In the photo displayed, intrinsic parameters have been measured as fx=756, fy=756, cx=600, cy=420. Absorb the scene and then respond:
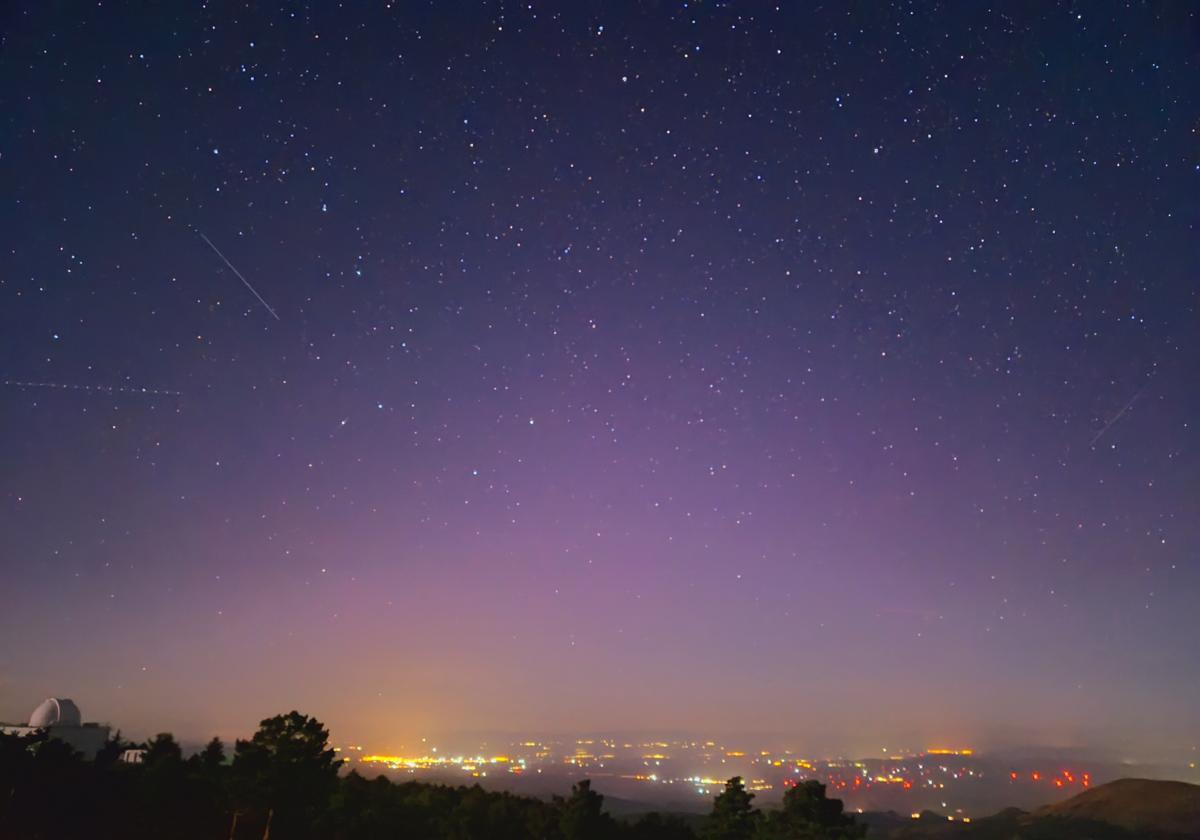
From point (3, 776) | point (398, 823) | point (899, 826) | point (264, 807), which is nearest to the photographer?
point (264, 807)

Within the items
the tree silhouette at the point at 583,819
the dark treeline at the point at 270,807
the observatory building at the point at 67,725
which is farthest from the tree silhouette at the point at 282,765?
the observatory building at the point at 67,725

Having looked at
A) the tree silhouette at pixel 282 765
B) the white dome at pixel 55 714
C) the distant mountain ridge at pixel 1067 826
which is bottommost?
the distant mountain ridge at pixel 1067 826

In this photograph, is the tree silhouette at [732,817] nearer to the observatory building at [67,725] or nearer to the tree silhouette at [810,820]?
the tree silhouette at [810,820]

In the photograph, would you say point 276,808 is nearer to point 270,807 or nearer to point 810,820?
point 270,807

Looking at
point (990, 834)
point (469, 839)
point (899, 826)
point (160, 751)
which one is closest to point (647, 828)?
point (469, 839)

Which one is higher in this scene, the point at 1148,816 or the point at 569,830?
the point at 569,830

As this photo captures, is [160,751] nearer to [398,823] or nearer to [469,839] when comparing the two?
[398,823]
